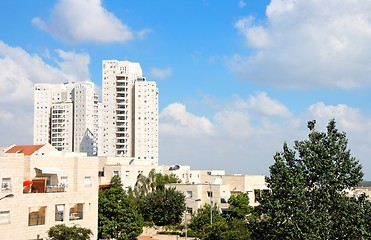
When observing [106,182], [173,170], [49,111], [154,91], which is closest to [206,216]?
[106,182]

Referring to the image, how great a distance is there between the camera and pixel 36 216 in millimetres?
36219

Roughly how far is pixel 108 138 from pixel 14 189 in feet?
245

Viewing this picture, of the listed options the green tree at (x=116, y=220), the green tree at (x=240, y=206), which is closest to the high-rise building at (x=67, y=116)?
the green tree at (x=240, y=206)

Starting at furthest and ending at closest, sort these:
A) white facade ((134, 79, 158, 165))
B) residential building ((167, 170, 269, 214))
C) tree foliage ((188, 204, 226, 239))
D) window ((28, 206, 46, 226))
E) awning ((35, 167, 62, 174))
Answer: white facade ((134, 79, 158, 165)) < residential building ((167, 170, 269, 214)) < tree foliage ((188, 204, 226, 239)) < awning ((35, 167, 62, 174)) < window ((28, 206, 46, 226))

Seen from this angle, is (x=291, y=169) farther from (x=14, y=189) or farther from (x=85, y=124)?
(x=85, y=124)

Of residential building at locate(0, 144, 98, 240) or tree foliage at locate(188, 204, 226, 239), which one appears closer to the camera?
residential building at locate(0, 144, 98, 240)

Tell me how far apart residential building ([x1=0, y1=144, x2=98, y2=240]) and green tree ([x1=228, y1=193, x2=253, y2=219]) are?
19834 millimetres

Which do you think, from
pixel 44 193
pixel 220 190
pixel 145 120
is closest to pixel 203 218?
pixel 220 190

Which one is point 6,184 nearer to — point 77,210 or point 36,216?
point 36,216

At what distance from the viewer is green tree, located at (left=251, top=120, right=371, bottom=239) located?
21.7 metres

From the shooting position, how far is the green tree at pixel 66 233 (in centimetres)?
3416

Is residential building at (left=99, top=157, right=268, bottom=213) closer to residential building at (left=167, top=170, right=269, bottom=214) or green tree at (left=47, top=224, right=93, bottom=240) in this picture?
residential building at (left=167, top=170, right=269, bottom=214)

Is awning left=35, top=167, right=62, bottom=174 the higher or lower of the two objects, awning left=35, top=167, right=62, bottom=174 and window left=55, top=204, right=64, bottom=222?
the higher

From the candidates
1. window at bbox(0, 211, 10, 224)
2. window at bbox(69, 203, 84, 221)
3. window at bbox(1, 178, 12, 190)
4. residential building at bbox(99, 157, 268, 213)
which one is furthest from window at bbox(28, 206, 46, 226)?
residential building at bbox(99, 157, 268, 213)
